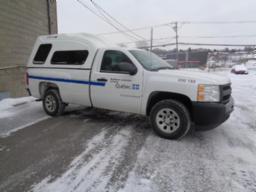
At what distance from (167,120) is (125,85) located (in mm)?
1189

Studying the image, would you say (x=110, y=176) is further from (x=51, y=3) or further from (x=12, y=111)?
(x=51, y=3)

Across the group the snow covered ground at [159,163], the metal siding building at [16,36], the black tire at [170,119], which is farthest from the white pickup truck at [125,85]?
the metal siding building at [16,36]

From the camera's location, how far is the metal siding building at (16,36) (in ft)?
26.3

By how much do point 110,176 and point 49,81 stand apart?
146 inches

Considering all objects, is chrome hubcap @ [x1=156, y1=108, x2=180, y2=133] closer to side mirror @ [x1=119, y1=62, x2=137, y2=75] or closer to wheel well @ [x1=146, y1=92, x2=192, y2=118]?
wheel well @ [x1=146, y1=92, x2=192, y2=118]

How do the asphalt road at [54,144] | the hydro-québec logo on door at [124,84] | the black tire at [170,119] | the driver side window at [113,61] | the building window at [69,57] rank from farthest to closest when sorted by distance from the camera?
the building window at [69,57], the driver side window at [113,61], the hydro-québec logo on door at [124,84], the black tire at [170,119], the asphalt road at [54,144]

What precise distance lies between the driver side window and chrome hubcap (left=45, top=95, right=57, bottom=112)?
1890 mm

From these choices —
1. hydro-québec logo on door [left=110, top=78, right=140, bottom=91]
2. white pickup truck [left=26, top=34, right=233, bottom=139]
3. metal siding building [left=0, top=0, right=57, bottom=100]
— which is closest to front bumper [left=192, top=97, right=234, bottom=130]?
white pickup truck [left=26, top=34, right=233, bottom=139]

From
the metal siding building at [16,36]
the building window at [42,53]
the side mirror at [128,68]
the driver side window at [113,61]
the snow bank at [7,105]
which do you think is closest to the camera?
the side mirror at [128,68]

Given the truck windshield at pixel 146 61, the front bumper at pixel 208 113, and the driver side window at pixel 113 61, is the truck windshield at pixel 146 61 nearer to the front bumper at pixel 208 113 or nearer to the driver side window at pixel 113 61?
the driver side window at pixel 113 61

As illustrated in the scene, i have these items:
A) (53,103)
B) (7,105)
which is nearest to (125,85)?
(53,103)

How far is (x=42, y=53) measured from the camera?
5.80 meters

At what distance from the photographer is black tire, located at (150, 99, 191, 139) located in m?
3.85

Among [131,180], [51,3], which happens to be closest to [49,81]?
[131,180]
